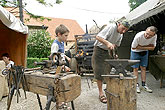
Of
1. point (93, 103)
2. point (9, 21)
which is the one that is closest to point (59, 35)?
point (93, 103)

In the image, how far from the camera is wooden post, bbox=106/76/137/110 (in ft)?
6.17

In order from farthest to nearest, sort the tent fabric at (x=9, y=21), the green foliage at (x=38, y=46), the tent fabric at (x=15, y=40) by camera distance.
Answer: the green foliage at (x=38, y=46)
the tent fabric at (x=15, y=40)
the tent fabric at (x=9, y=21)

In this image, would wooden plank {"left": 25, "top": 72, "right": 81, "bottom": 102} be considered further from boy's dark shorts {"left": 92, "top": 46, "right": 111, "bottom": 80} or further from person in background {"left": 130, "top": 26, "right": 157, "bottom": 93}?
person in background {"left": 130, "top": 26, "right": 157, "bottom": 93}

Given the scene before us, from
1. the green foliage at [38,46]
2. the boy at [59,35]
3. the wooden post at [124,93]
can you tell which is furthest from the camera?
the green foliage at [38,46]

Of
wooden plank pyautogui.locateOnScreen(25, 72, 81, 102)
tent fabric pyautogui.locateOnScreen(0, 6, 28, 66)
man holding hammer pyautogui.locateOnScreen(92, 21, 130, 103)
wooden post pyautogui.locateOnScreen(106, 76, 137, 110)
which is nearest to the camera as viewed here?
wooden plank pyautogui.locateOnScreen(25, 72, 81, 102)

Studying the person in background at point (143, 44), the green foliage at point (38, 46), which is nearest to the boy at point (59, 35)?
the person in background at point (143, 44)

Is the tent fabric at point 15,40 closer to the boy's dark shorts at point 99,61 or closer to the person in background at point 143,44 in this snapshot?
the boy's dark shorts at point 99,61

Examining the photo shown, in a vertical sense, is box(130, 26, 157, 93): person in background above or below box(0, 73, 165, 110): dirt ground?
above

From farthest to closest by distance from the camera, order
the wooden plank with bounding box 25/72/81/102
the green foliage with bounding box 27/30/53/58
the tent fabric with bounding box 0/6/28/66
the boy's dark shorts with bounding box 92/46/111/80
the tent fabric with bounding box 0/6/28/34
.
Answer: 1. the green foliage with bounding box 27/30/53/58
2. the tent fabric with bounding box 0/6/28/66
3. the tent fabric with bounding box 0/6/28/34
4. the boy's dark shorts with bounding box 92/46/111/80
5. the wooden plank with bounding box 25/72/81/102

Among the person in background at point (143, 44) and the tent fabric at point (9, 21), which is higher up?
the tent fabric at point (9, 21)

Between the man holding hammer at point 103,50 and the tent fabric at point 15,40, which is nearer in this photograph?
the man holding hammer at point 103,50

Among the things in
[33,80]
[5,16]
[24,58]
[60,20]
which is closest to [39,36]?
[24,58]

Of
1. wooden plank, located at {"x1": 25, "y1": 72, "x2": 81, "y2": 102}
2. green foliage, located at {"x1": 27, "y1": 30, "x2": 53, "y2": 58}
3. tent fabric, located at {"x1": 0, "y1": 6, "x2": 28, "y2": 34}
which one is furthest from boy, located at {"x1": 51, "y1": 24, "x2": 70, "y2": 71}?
green foliage, located at {"x1": 27, "y1": 30, "x2": 53, "y2": 58}

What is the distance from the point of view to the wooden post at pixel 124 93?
1.88 metres
